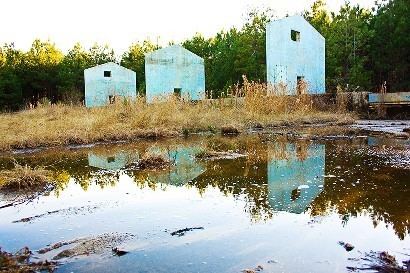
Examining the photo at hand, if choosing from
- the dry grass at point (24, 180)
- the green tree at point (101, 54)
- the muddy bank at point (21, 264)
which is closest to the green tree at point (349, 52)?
the dry grass at point (24, 180)

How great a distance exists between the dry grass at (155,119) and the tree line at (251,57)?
127 inches

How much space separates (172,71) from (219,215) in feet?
A: 71.9

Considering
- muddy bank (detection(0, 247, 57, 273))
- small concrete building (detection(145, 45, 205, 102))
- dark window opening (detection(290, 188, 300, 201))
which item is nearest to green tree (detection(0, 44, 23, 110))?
small concrete building (detection(145, 45, 205, 102))

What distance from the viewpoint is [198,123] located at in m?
11.2

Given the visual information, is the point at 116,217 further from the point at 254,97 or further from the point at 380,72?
the point at 380,72

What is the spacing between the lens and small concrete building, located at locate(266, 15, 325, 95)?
19.1m

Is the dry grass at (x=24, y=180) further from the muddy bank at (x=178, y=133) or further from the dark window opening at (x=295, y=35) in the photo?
the dark window opening at (x=295, y=35)

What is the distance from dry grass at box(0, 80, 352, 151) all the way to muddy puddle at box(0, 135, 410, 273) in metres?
2.92

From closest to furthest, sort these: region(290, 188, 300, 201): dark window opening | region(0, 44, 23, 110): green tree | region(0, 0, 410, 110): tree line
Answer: region(290, 188, 300, 201): dark window opening → region(0, 0, 410, 110): tree line → region(0, 44, 23, 110): green tree

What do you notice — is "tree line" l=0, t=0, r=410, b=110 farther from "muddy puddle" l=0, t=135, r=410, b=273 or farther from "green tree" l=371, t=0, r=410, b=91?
"muddy puddle" l=0, t=135, r=410, b=273

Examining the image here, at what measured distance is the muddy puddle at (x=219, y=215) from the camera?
8.01ft

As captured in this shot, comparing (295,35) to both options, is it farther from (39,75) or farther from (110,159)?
(39,75)

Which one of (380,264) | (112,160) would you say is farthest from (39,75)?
(380,264)

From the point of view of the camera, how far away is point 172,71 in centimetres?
2469
